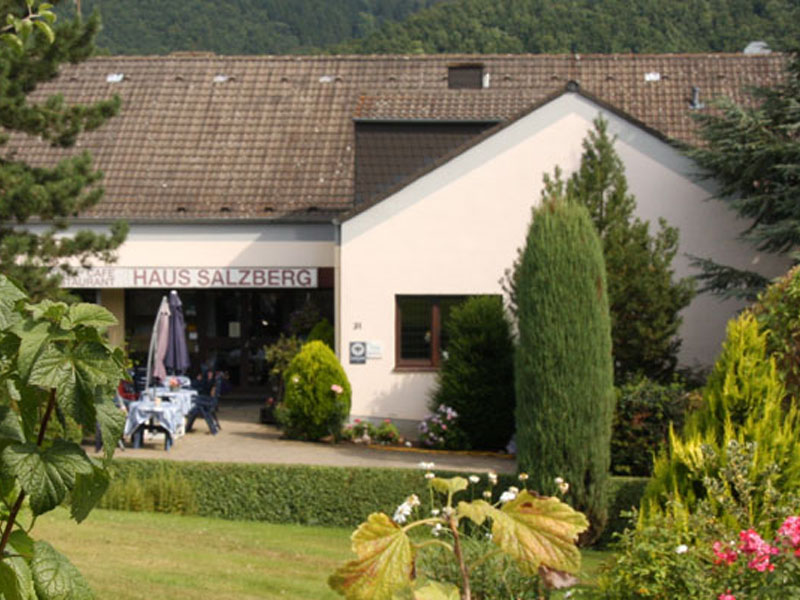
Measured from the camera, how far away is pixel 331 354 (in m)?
21.4

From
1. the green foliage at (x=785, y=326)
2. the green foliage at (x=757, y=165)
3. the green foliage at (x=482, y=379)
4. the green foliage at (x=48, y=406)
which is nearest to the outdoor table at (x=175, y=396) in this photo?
the green foliage at (x=482, y=379)

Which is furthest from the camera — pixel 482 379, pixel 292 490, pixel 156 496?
pixel 482 379

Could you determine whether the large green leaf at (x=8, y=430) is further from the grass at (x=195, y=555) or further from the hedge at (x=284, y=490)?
the hedge at (x=284, y=490)

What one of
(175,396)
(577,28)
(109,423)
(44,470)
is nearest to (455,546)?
(109,423)

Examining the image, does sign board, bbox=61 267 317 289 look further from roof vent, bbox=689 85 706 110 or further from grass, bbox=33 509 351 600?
grass, bbox=33 509 351 600

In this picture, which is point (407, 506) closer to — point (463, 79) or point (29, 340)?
point (29, 340)

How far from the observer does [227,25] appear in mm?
69625

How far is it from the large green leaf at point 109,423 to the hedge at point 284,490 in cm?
1239

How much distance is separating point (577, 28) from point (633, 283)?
30.6m

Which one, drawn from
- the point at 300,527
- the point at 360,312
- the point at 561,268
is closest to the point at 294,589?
the point at 300,527

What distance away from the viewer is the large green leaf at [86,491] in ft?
11.5

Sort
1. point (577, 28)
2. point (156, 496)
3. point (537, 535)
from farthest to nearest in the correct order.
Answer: point (577, 28)
point (156, 496)
point (537, 535)

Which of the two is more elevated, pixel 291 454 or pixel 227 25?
pixel 227 25

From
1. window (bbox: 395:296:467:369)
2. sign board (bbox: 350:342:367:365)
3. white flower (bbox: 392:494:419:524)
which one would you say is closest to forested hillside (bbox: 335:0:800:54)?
window (bbox: 395:296:467:369)
